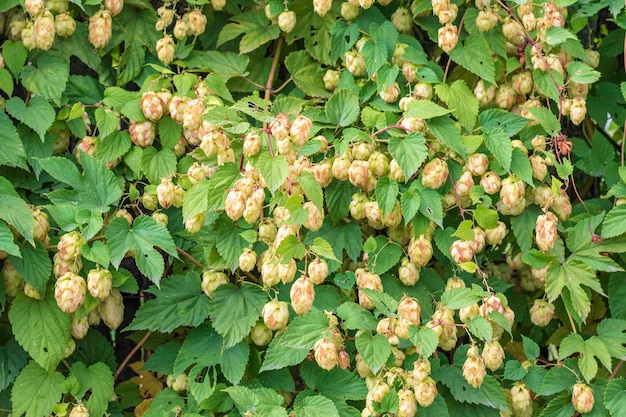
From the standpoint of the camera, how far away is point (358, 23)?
353 cm

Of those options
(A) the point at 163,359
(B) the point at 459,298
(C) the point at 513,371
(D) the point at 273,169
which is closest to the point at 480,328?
(B) the point at 459,298

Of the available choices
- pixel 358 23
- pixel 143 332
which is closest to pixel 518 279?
pixel 358 23

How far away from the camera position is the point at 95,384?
3.27 m

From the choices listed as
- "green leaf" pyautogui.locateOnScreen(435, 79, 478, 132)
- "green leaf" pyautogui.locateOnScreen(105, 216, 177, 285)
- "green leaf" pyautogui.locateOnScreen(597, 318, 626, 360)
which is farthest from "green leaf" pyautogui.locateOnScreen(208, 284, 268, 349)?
"green leaf" pyautogui.locateOnScreen(597, 318, 626, 360)

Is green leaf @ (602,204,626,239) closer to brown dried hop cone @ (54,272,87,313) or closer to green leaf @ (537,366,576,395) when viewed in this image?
green leaf @ (537,366,576,395)

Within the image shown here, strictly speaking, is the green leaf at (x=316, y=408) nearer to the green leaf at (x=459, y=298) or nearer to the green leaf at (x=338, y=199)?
the green leaf at (x=459, y=298)

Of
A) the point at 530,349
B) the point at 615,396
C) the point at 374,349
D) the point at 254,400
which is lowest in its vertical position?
the point at 615,396

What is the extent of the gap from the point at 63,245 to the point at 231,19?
124cm

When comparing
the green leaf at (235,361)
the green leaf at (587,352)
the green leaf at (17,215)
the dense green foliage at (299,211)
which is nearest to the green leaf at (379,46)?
the dense green foliage at (299,211)

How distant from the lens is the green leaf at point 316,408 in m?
2.85

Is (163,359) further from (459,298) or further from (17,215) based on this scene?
(459,298)

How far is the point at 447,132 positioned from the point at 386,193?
0.30 m

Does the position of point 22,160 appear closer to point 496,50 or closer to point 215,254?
point 215,254

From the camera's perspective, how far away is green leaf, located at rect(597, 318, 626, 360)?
10.4 ft
